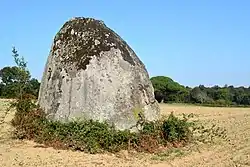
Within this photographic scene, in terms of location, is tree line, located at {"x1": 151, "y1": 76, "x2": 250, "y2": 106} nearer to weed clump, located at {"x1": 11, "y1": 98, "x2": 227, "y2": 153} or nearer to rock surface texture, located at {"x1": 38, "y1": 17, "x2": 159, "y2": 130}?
rock surface texture, located at {"x1": 38, "y1": 17, "x2": 159, "y2": 130}

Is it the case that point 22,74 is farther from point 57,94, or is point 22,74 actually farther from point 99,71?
point 99,71

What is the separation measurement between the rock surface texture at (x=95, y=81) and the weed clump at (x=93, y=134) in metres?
0.35

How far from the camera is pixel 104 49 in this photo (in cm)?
1471

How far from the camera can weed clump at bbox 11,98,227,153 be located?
13148mm

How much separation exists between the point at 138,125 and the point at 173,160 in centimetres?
218

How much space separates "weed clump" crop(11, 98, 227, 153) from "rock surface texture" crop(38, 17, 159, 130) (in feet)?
1.15

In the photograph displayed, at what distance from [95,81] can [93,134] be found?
5.70 feet

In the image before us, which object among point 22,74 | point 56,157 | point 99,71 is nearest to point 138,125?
point 99,71

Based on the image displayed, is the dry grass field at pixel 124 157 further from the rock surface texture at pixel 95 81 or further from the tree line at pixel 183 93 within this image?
the tree line at pixel 183 93

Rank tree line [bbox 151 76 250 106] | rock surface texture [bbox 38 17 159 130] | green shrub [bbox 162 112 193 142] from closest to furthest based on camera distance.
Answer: rock surface texture [bbox 38 17 159 130], green shrub [bbox 162 112 193 142], tree line [bbox 151 76 250 106]

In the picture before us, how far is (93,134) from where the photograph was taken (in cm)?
1325

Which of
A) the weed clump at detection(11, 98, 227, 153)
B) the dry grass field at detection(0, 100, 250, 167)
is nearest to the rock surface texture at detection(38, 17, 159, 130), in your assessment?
the weed clump at detection(11, 98, 227, 153)

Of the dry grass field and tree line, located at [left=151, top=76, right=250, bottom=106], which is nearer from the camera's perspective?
the dry grass field

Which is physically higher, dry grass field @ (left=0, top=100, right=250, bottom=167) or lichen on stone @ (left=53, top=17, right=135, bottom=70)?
lichen on stone @ (left=53, top=17, right=135, bottom=70)
